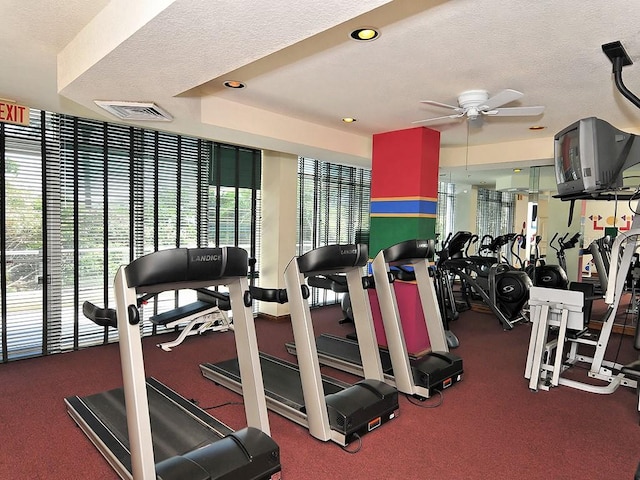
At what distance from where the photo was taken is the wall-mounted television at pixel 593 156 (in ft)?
8.57

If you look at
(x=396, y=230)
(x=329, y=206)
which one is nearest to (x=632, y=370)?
(x=396, y=230)

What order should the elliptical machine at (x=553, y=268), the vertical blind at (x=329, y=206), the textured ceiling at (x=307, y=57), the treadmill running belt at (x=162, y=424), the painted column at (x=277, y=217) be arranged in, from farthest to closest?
the vertical blind at (x=329, y=206), the elliptical machine at (x=553, y=268), the painted column at (x=277, y=217), the treadmill running belt at (x=162, y=424), the textured ceiling at (x=307, y=57)

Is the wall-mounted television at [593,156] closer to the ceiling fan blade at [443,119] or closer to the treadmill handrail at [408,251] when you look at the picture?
the ceiling fan blade at [443,119]

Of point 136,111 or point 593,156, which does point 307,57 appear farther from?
point 593,156

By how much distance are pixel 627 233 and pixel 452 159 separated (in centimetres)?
298

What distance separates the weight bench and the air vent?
2009 millimetres

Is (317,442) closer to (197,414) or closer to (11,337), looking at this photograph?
(197,414)

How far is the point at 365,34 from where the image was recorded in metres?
2.39

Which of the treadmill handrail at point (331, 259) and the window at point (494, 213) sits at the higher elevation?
the window at point (494, 213)

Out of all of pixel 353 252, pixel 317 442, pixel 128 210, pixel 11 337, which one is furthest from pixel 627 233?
pixel 11 337

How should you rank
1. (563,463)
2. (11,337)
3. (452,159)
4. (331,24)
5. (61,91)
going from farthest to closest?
(452,159) → (11,337) → (61,91) → (563,463) → (331,24)

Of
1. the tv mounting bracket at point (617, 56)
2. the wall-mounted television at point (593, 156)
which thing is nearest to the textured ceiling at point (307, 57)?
the tv mounting bracket at point (617, 56)

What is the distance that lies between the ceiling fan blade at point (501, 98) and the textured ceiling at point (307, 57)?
155 mm

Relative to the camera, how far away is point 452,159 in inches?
230
